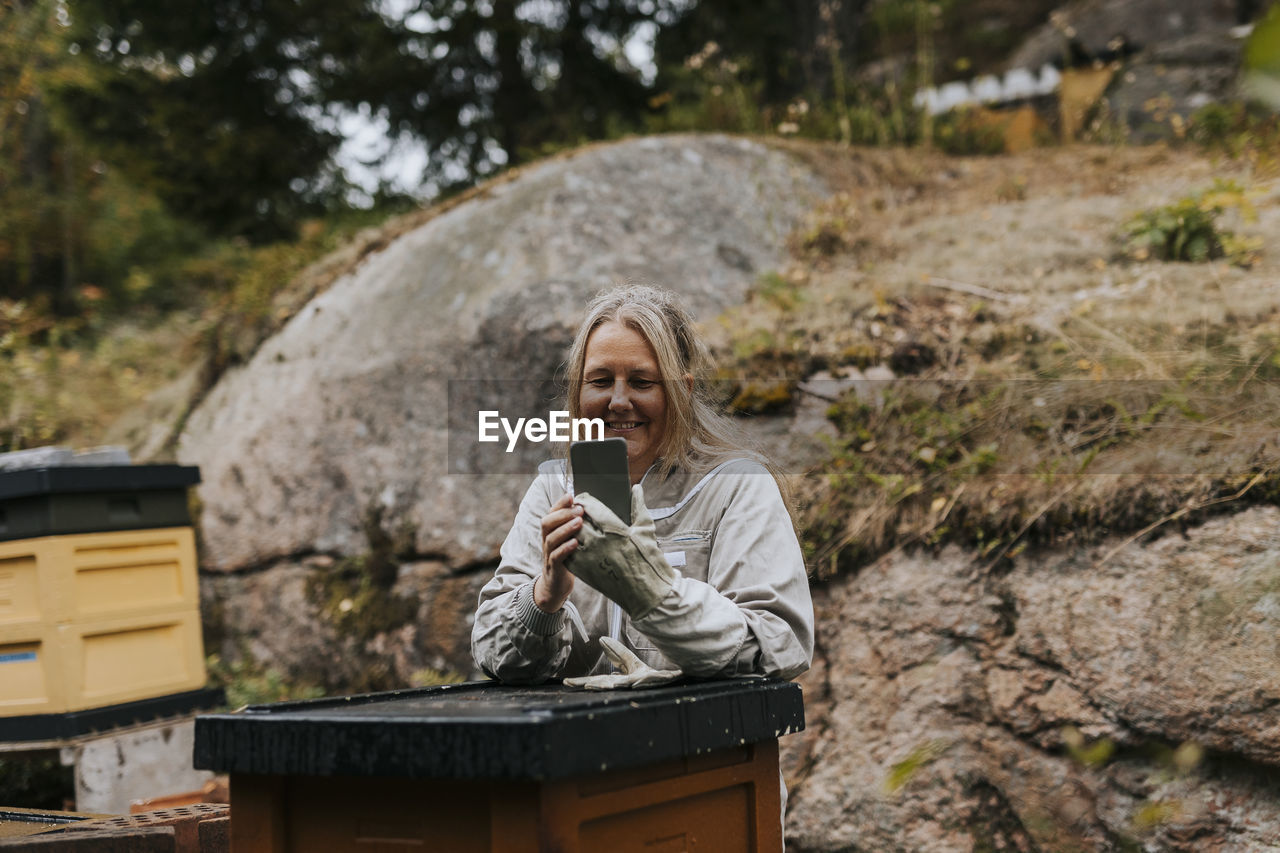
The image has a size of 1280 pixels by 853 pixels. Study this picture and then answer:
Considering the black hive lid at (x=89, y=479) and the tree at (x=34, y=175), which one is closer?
the black hive lid at (x=89, y=479)

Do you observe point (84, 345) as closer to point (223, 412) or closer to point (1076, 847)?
point (223, 412)

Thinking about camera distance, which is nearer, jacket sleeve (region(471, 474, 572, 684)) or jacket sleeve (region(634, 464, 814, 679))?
jacket sleeve (region(634, 464, 814, 679))

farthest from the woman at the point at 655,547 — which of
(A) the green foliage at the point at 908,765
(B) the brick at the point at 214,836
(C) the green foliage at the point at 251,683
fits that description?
(C) the green foliage at the point at 251,683

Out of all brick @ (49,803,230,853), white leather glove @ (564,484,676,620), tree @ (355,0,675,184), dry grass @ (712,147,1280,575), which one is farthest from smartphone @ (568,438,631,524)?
tree @ (355,0,675,184)

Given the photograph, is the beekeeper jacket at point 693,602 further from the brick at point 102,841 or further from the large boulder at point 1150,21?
the large boulder at point 1150,21

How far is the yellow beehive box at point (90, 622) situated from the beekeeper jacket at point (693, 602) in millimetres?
2364

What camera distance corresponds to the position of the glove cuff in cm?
212

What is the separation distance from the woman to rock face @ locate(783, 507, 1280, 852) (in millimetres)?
1407

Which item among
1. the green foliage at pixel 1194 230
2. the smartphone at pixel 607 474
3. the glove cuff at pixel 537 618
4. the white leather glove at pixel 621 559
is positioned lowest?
the glove cuff at pixel 537 618

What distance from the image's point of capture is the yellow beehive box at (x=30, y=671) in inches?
151

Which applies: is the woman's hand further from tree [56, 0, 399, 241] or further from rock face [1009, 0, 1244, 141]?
tree [56, 0, 399, 241]

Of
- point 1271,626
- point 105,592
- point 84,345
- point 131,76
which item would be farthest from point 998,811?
point 84,345

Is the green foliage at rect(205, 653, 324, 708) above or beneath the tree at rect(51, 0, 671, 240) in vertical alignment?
beneath

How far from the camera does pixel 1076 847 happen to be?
3.14 meters
